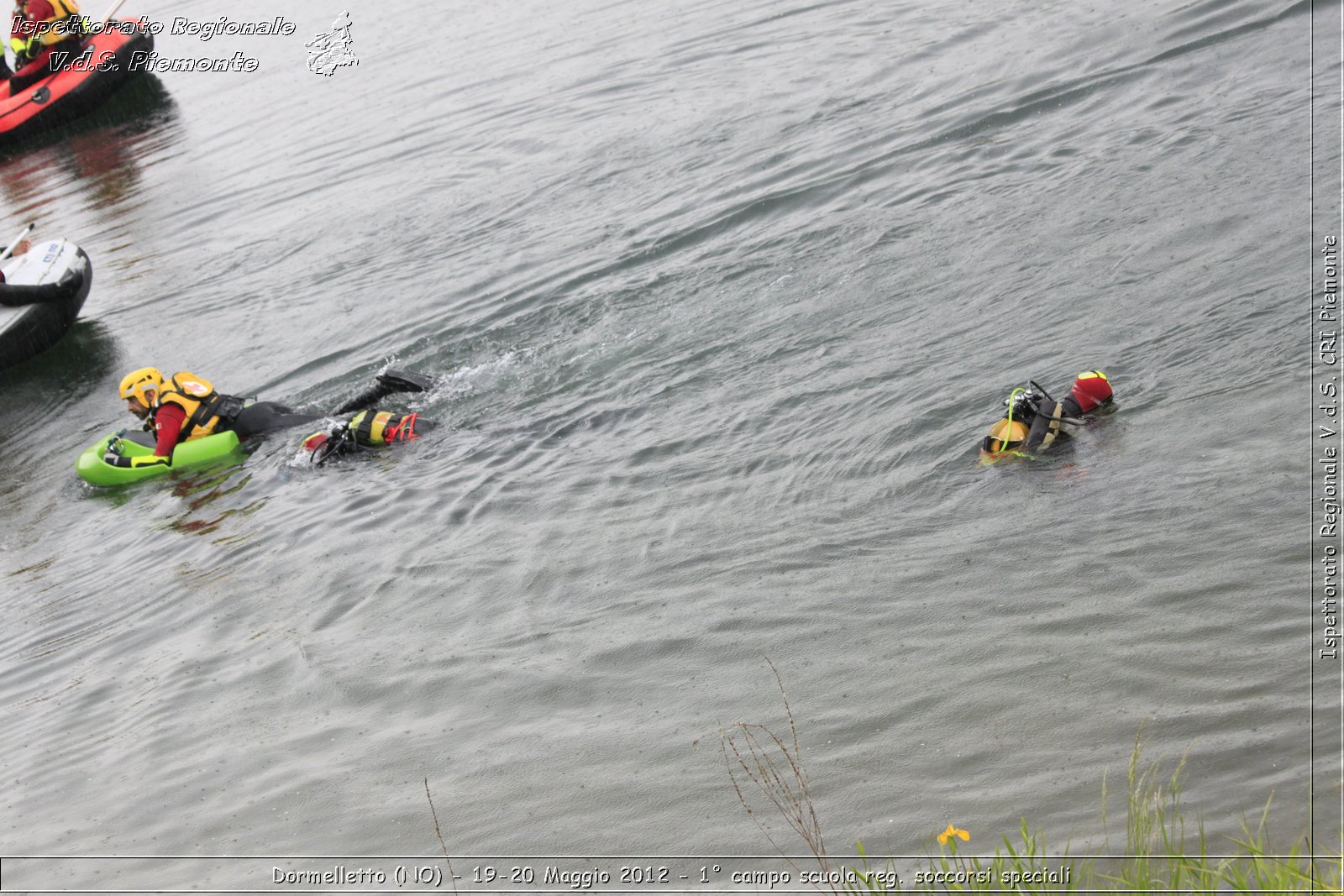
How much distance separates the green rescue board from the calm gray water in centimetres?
15

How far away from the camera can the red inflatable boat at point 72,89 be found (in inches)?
857

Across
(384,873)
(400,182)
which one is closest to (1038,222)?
(384,873)

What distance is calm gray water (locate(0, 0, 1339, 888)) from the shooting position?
16.1 ft

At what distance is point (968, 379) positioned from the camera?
8008 millimetres

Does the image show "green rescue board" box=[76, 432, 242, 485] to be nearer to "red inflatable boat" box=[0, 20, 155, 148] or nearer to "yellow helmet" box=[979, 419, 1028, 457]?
"yellow helmet" box=[979, 419, 1028, 457]

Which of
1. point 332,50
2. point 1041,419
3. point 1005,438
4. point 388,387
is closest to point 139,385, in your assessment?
point 388,387

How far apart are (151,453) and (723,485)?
5.62m

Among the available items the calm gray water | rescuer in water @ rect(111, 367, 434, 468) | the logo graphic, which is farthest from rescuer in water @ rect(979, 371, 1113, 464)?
the logo graphic

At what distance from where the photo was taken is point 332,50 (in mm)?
24109

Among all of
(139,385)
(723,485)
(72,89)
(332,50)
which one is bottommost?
(723,485)

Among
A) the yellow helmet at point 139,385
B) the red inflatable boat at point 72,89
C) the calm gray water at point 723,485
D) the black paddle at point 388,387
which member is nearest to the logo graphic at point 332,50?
the red inflatable boat at point 72,89

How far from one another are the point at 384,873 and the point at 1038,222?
7.68 meters

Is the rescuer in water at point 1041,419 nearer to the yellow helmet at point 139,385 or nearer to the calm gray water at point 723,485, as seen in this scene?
the calm gray water at point 723,485

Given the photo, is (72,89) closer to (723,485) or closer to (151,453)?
(151,453)
